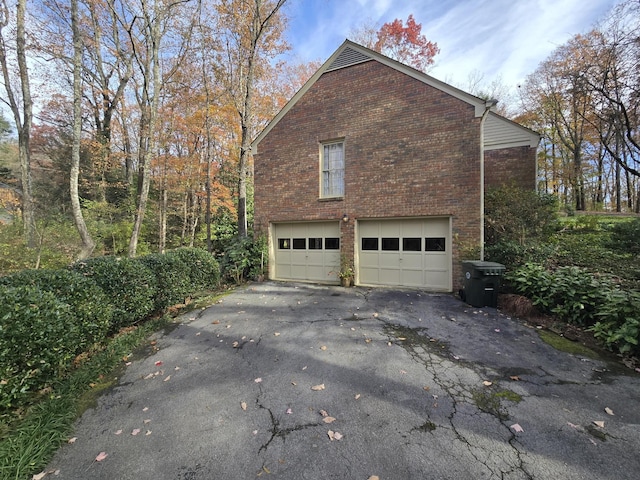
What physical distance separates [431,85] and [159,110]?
1306 cm

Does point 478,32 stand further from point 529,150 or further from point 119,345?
point 119,345

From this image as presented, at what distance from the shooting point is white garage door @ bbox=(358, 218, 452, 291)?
7641mm

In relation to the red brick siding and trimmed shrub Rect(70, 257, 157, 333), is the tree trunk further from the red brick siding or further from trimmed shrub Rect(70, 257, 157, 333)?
the red brick siding

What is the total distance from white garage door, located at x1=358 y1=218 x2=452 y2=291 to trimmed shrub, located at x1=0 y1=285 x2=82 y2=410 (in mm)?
6878

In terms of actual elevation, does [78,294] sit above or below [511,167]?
below

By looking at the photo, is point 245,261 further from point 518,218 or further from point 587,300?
point 587,300

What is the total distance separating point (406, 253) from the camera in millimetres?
8047

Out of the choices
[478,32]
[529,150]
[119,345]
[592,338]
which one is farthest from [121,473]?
[478,32]

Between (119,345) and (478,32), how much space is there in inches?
617

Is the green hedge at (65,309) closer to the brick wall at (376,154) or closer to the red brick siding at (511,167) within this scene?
the brick wall at (376,154)

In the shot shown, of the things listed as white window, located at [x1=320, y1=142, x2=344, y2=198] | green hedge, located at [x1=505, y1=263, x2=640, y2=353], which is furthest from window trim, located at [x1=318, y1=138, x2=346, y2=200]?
green hedge, located at [x1=505, y1=263, x2=640, y2=353]

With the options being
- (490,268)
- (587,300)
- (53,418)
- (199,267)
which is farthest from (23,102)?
(587,300)

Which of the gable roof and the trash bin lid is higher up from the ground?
the gable roof

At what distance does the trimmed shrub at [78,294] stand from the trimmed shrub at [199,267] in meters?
2.49
